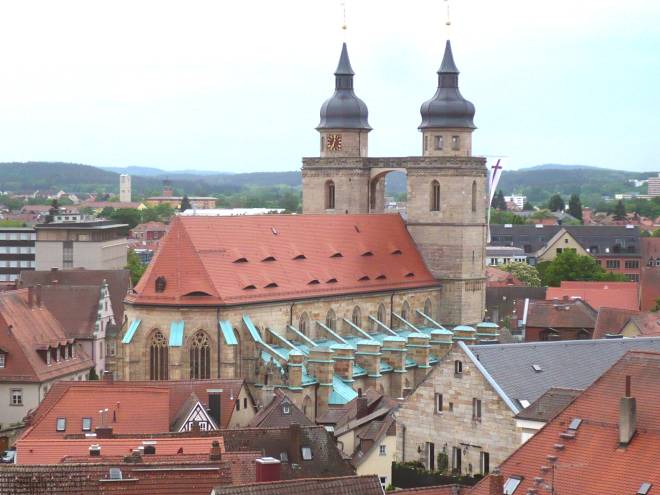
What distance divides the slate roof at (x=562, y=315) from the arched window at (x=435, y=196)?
30.1 feet

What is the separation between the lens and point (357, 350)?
8725 centimetres

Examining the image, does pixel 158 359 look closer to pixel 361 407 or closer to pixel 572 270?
pixel 361 407

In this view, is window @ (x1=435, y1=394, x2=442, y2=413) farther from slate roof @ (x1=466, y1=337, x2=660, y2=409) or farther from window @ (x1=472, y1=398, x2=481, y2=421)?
slate roof @ (x1=466, y1=337, x2=660, y2=409)

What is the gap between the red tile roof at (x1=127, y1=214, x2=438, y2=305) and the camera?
82438mm

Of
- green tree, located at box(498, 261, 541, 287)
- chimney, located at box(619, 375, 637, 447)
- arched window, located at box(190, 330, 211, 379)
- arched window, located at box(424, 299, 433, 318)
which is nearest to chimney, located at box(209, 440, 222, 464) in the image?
chimney, located at box(619, 375, 637, 447)

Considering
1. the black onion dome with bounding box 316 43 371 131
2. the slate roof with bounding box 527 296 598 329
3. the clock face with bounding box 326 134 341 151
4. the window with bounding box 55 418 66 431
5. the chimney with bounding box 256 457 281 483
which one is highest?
the black onion dome with bounding box 316 43 371 131

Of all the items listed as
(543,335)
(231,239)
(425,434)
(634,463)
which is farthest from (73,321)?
(634,463)

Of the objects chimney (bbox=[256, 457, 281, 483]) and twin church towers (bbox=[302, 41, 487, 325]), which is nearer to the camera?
chimney (bbox=[256, 457, 281, 483])

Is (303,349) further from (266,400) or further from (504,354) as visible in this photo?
(504,354)

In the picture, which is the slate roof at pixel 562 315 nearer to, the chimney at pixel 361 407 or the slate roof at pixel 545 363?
the chimney at pixel 361 407

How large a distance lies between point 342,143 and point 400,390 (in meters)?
24.4

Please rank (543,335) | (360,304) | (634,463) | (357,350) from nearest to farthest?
(634,463) → (357,350) → (360,304) → (543,335)

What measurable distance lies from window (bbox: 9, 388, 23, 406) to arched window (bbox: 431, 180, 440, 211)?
1312 inches

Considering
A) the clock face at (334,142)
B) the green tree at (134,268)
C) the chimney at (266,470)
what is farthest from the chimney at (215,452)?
the green tree at (134,268)
